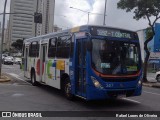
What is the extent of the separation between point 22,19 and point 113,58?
71502 millimetres

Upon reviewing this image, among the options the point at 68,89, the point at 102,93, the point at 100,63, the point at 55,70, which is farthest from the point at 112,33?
the point at 55,70

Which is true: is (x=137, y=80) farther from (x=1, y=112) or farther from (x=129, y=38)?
(x=1, y=112)

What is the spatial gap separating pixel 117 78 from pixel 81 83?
54.5 inches

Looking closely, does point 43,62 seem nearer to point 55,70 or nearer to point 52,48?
point 52,48

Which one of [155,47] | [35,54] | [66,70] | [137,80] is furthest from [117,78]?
[155,47]

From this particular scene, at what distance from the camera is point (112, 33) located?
467 inches

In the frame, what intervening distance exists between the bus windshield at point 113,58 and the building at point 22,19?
59.1 ft

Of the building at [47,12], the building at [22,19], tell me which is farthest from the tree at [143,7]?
the building at [47,12]

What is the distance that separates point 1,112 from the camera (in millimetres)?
10000

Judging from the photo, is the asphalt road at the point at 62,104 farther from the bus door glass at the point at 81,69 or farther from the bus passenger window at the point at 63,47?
the bus passenger window at the point at 63,47

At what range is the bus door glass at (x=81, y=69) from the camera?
11.7 meters

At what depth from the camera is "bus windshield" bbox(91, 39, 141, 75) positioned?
11.3 metres

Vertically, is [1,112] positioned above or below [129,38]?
below

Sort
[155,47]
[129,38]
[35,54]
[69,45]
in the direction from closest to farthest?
[129,38]
[69,45]
[35,54]
[155,47]
